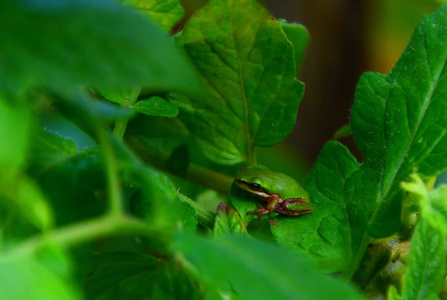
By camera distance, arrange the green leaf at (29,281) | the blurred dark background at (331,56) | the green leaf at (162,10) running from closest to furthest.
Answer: the green leaf at (29,281) < the green leaf at (162,10) < the blurred dark background at (331,56)

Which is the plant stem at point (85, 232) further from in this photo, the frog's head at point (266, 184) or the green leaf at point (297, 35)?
the green leaf at point (297, 35)

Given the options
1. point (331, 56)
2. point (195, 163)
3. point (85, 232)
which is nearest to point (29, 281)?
point (85, 232)

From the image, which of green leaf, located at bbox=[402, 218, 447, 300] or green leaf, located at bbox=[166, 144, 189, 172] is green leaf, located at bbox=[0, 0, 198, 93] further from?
green leaf, located at bbox=[166, 144, 189, 172]

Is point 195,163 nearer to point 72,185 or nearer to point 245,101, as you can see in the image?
point 245,101

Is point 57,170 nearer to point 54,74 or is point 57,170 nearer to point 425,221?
point 54,74

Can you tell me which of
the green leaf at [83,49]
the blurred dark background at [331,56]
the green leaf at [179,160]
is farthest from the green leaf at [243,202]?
the blurred dark background at [331,56]

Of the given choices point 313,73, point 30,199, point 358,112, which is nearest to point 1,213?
point 30,199

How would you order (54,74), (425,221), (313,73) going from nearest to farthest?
(54,74)
(425,221)
(313,73)
